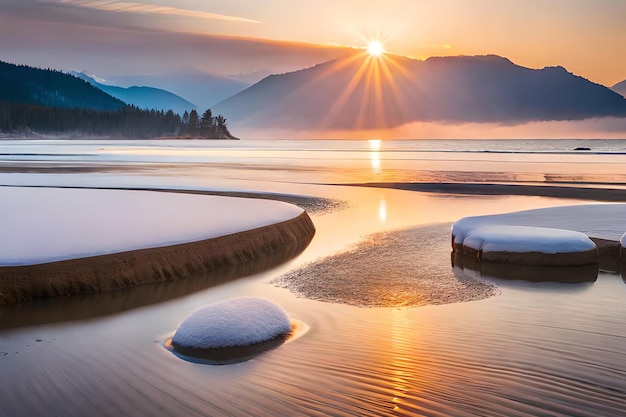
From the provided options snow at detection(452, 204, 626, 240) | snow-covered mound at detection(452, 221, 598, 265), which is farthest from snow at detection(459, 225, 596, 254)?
snow at detection(452, 204, 626, 240)

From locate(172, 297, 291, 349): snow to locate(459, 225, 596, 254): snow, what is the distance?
21.9 feet

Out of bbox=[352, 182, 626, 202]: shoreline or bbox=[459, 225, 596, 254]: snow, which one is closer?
bbox=[459, 225, 596, 254]: snow

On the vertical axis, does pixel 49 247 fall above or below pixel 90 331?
above

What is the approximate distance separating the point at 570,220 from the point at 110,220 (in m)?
12.1

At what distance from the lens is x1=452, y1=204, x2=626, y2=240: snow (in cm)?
1545

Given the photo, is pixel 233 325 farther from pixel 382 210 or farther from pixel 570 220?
pixel 382 210

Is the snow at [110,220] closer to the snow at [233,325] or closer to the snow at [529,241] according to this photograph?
the snow at [233,325]

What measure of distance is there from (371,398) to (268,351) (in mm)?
1988

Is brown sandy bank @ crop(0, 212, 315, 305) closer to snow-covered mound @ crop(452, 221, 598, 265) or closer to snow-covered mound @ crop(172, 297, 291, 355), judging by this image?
snow-covered mound @ crop(172, 297, 291, 355)

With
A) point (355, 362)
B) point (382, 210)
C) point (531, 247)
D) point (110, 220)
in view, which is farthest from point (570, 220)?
point (110, 220)

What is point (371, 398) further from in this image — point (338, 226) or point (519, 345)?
point (338, 226)

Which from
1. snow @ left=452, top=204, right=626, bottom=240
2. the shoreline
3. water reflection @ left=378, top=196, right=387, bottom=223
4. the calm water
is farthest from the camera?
the shoreline

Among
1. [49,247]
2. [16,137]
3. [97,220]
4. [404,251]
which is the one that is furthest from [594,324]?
[16,137]

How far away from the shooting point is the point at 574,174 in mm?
43875
